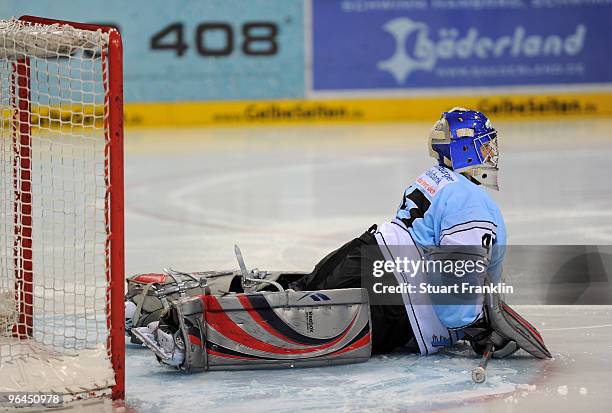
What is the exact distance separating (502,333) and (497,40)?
10111 mm

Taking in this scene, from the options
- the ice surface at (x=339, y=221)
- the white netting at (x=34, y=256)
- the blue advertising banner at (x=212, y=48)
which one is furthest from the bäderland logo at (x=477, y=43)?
the white netting at (x=34, y=256)

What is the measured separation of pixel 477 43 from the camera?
13328 mm

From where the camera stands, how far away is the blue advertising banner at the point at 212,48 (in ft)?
44.0

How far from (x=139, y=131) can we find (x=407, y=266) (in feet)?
31.4

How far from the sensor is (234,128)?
1303 centimetres

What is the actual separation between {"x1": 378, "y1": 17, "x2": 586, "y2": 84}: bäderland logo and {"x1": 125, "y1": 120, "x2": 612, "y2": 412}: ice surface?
0.98 meters

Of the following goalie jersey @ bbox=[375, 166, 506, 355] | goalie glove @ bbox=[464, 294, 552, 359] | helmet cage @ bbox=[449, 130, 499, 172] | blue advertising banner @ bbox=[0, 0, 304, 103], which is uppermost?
blue advertising banner @ bbox=[0, 0, 304, 103]

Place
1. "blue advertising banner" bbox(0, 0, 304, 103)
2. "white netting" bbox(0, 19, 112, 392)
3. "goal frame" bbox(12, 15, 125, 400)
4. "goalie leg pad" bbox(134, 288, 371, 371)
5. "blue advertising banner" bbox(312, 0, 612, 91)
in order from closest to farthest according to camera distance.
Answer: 1. "goal frame" bbox(12, 15, 125, 400)
2. "white netting" bbox(0, 19, 112, 392)
3. "goalie leg pad" bbox(134, 288, 371, 371)
4. "blue advertising banner" bbox(312, 0, 612, 91)
5. "blue advertising banner" bbox(0, 0, 304, 103)

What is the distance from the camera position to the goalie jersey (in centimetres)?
354

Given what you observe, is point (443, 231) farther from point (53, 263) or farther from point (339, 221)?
point (339, 221)

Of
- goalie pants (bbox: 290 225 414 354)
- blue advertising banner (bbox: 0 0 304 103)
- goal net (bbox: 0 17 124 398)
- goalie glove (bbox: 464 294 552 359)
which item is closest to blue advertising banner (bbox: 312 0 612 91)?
blue advertising banner (bbox: 0 0 304 103)

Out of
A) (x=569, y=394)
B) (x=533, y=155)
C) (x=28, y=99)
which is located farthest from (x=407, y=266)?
(x=533, y=155)

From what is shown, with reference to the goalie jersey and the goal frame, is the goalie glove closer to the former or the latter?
the goalie jersey

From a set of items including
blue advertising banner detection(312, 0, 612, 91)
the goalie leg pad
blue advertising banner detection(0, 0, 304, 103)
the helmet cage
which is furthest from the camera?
blue advertising banner detection(0, 0, 304, 103)
